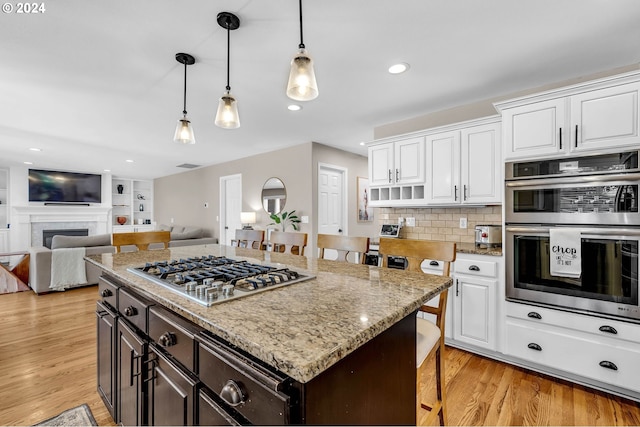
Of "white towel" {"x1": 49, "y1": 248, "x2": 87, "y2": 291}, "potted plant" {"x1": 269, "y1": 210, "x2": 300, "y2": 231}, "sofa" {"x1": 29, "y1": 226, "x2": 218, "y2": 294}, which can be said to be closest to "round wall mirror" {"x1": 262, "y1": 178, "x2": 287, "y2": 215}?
"potted plant" {"x1": 269, "y1": 210, "x2": 300, "y2": 231}

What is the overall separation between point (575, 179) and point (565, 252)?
0.51 m

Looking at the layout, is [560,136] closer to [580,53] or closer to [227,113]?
[580,53]

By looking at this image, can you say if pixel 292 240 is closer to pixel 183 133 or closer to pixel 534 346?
pixel 183 133

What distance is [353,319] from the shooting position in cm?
80

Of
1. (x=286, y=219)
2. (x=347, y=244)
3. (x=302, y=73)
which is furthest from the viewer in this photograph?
(x=286, y=219)

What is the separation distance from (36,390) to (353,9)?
3.26 m

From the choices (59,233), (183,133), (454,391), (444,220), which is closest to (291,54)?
(183,133)

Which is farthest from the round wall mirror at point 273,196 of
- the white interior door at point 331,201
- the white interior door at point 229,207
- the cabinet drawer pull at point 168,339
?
the cabinet drawer pull at point 168,339

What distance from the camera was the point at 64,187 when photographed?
7523mm

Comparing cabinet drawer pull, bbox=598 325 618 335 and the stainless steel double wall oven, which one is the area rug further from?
cabinet drawer pull, bbox=598 325 618 335

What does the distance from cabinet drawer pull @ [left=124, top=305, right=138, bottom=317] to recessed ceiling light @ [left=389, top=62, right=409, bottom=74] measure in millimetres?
2392

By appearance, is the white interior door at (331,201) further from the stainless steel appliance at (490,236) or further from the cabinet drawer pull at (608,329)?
the cabinet drawer pull at (608,329)

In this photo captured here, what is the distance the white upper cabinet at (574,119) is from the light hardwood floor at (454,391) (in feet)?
5.46

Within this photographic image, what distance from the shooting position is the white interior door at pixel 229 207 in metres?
6.22
